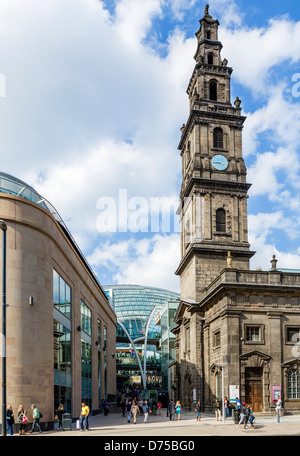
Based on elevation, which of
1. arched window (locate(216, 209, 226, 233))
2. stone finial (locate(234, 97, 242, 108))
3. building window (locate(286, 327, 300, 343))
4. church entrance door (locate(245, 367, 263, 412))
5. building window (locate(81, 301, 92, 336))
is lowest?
church entrance door (locate(245, 367, 263, 412))

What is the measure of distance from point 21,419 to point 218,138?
4320cm

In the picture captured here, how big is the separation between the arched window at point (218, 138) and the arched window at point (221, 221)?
7985mm

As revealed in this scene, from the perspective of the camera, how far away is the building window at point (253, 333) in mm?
42688

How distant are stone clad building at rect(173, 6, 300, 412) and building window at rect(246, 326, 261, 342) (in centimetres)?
12

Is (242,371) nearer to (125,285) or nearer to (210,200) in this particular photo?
(210,200)

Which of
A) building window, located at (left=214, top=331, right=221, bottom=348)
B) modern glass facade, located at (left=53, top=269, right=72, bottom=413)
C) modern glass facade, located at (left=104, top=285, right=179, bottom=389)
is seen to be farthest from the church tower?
modern glass facade, located at (left=104, top=285, right=179, bottom=389)

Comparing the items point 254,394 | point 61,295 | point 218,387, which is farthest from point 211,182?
point 61,295

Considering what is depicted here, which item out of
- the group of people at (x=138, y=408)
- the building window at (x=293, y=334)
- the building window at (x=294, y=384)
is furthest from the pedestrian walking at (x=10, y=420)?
the building window at (x=293, y=334)

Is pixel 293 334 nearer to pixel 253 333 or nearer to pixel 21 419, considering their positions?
pixel 253 333

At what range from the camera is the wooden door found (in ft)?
135

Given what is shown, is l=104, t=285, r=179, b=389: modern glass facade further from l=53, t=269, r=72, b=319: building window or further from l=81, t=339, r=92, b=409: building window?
l=53, t=269, r=72, b=319: building window

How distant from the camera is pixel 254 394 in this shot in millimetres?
41500

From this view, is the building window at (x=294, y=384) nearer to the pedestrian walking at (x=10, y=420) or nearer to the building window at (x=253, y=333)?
the building window at (x=253, y=333)

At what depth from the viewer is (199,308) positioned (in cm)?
5262
